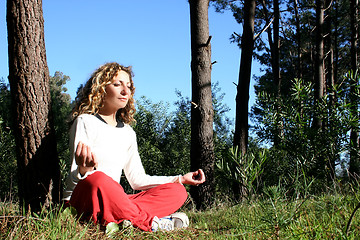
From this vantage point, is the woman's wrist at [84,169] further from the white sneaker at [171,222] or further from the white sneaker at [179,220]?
the white sneaker at [179,220]

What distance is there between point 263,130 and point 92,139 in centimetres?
305

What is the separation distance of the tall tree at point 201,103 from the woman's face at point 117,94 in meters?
1.90

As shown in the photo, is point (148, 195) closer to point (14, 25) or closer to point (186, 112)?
point (14, 25)

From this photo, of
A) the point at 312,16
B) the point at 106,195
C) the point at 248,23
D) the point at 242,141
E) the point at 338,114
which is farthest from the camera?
the point at 312,16

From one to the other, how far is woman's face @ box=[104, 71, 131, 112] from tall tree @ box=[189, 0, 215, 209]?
1.90 meters

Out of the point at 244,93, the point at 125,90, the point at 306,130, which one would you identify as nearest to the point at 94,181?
the point at 125,90

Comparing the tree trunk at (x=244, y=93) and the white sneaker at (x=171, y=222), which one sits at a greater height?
the tree trunk at (x=244, y=93)

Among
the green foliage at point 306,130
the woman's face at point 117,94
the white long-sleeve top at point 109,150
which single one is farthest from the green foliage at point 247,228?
the green foliage at point 306,130

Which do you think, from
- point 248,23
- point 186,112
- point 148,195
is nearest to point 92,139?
point 148,195

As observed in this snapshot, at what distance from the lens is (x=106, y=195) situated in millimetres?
2658

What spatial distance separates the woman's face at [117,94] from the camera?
3299 mm

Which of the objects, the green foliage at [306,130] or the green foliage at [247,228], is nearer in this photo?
the green foliage at [247,228]

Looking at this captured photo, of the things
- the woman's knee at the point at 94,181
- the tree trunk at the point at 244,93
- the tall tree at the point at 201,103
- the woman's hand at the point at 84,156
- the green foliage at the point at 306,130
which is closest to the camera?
the woman's hand at the point at 84,156

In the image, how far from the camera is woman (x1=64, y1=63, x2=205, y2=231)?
267 cm
